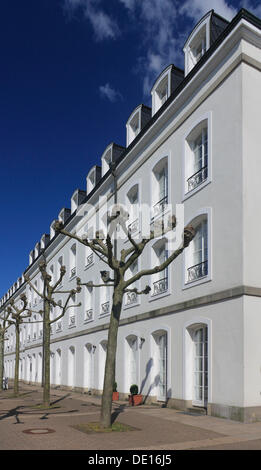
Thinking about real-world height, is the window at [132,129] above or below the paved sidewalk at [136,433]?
above

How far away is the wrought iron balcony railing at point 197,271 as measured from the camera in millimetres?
16109

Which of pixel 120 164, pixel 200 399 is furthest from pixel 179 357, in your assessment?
pixel 120 164

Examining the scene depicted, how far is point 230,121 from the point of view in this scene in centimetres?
1517

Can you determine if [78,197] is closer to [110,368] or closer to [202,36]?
[202,36]

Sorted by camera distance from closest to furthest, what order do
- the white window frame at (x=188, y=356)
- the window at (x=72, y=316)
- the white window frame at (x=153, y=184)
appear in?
the white window frame at (x=188, y=356), the white window frame at (x=153, y=184), the window at (x=72, y=316)

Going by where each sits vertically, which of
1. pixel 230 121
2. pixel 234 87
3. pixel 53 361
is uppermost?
pixel 234 87

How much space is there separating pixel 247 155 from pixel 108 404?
7.99 metres

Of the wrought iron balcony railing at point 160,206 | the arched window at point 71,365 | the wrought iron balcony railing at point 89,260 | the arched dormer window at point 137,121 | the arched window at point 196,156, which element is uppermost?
the arched dormer window at point 137,121

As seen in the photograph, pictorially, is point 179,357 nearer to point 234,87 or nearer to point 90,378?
point 234,87

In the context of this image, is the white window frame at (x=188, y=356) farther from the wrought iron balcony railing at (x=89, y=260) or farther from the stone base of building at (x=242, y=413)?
the wrought iron balcony railing at (x=89, y=260)

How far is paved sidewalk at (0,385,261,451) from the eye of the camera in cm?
959

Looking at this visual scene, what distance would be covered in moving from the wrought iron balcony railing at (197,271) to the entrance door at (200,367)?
171 centimetres

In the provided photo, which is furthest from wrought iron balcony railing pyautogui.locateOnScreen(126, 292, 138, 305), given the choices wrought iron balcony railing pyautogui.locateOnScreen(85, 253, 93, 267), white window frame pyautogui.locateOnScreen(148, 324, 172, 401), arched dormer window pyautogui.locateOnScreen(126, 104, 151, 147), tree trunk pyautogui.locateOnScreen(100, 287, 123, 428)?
tree trunk pyautogui.locateOnScreen(100, 287, 123, 428)

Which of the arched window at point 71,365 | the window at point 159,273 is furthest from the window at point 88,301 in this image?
the window at point 159,273
